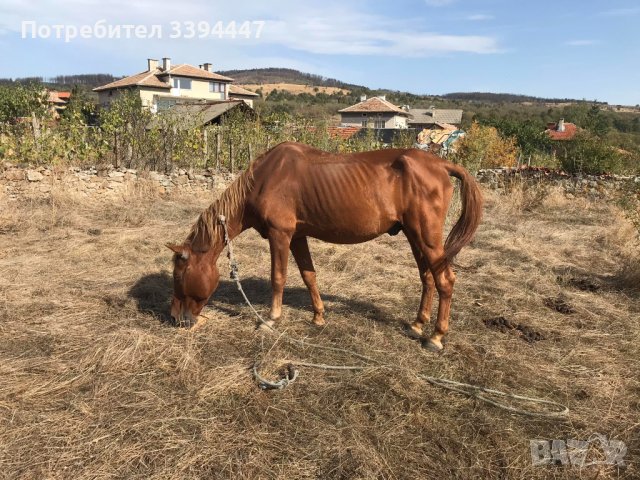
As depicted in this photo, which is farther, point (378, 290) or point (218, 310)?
point (378, 290)

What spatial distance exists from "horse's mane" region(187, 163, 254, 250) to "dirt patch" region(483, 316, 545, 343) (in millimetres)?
2735

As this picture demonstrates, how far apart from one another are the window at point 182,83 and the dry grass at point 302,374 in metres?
59.1

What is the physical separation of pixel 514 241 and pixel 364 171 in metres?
4.95

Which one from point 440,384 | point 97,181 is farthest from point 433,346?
point 97,181

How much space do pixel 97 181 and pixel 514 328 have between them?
9.87 metres

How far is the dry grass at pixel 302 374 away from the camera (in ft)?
8.02

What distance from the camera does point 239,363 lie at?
11.3ft

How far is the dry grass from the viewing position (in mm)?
2445

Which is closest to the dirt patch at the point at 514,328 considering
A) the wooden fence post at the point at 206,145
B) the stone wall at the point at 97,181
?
the stone wall at the point at 97,181

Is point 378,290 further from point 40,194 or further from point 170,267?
point 40,194

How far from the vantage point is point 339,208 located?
3932mm

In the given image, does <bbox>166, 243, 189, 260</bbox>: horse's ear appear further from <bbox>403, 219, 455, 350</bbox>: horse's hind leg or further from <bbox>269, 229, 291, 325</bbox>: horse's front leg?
<bbox>403, 219, 455, 350</bbox>: horse's hind leg

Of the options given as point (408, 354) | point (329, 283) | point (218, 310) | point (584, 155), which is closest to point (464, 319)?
point (408, 354)

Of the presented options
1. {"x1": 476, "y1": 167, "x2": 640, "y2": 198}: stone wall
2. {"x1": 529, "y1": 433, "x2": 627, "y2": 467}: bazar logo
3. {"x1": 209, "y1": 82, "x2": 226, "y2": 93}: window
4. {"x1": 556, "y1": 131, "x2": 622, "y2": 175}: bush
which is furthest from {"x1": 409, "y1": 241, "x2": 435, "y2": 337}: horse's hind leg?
{"x1": 209, "y1": 82, "x2": 226, "y2": 93}: window
